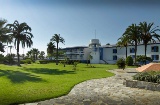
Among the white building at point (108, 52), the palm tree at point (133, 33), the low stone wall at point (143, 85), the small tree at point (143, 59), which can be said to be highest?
the palm tree at point (133, 33)

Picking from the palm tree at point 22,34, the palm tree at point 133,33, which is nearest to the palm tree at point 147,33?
the palm tree at point 133,33

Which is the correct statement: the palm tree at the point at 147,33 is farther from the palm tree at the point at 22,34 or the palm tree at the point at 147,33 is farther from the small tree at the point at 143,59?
the palm tree at the point at 22,34

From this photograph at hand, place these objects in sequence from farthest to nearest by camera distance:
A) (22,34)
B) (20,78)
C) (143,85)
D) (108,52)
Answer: (108,52) → (22,34) → (20,78) → (143,85)

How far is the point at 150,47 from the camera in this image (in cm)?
5709

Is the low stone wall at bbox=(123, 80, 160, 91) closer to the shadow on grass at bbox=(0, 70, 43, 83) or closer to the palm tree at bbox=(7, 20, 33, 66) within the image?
the shadow on grass at bbox=(0, 70, 43, 83)

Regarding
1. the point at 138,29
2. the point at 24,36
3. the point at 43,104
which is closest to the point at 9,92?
the point at 43,104

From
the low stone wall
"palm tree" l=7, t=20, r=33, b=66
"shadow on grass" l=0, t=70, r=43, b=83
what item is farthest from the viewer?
"palm tree" l=7, t=20, r=33, b=66

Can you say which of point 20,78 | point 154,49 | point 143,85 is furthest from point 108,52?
point 143,85

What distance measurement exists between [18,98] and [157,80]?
850 cm

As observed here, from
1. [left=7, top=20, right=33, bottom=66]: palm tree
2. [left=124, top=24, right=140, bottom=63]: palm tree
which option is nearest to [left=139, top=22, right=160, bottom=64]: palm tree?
[left=124, top=24, right=140, bottom=63]: palm tree

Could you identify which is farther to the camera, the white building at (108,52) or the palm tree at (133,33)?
the white building at (108,52)

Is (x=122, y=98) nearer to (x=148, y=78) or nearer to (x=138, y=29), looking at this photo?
(x=148, y=78)

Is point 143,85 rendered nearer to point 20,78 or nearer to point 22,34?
point 20,78

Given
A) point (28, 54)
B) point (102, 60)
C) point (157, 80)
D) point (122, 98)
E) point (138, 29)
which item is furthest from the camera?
point (28, 54)
